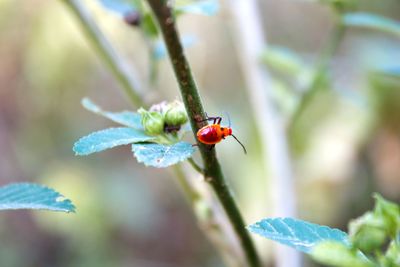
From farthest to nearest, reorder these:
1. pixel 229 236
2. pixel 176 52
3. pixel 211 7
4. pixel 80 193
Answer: pixel 80 193 < pixel 229 236 < pixel 211 7 < pixel 176 52

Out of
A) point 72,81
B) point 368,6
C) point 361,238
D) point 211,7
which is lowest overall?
point 361,238

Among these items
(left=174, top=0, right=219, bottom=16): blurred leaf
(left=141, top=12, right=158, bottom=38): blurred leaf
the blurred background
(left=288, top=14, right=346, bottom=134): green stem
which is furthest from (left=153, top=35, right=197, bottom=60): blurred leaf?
the blurred background

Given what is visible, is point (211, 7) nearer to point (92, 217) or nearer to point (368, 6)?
point (92, 217)

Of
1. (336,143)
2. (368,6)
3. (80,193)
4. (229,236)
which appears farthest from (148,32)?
(368,6)

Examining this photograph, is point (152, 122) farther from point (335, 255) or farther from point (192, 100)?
point (335, 255)

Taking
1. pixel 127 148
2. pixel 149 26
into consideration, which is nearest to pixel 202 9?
pixel 149 26

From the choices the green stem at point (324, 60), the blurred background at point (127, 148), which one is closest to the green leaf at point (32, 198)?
the green stem at point (324, 60)

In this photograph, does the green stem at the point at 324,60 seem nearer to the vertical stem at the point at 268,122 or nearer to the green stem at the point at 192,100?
the vertical stem at the point at 268,122

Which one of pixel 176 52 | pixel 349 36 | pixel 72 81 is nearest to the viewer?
pixel 176 52
